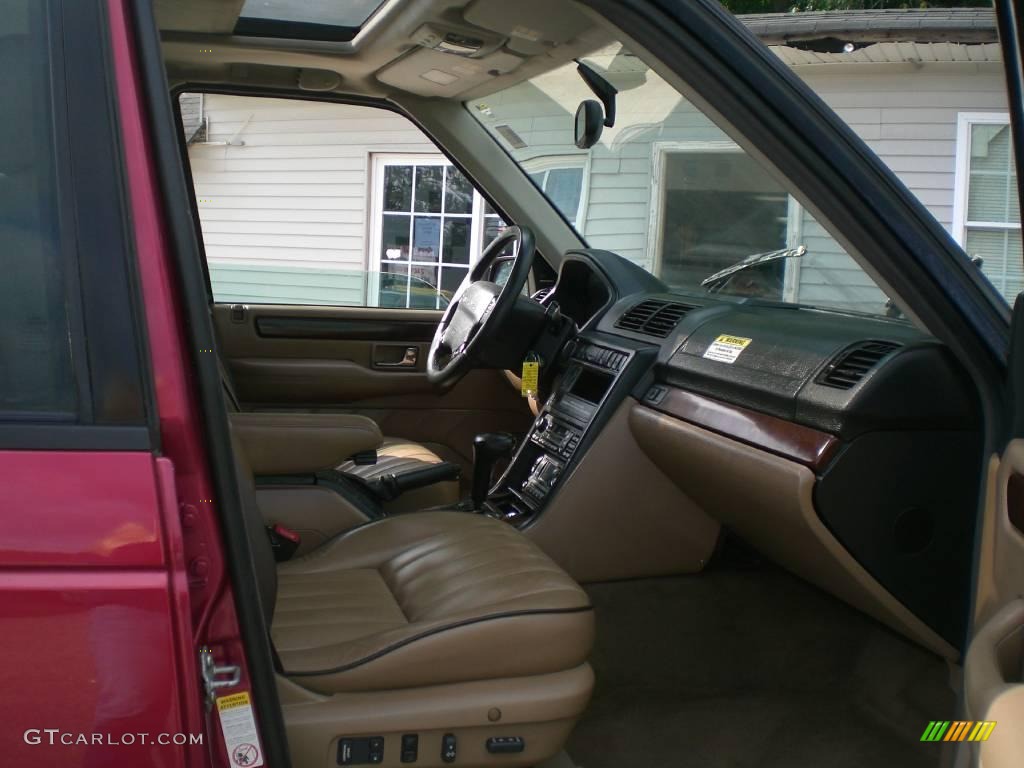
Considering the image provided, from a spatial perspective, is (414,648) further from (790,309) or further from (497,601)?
(790,309)

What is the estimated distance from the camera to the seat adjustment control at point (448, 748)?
161 centimetres

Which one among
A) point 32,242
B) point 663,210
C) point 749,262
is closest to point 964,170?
point 749,262

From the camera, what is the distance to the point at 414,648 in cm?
163

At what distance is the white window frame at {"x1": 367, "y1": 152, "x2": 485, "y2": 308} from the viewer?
4195 mm

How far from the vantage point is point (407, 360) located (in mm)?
4000

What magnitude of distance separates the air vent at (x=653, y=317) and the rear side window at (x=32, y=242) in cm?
181

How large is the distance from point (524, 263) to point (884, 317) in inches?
37.6

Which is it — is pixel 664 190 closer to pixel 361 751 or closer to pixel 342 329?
pixel 342 329

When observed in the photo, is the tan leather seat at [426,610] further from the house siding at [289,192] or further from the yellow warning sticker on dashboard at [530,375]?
the house siding at [289,192]

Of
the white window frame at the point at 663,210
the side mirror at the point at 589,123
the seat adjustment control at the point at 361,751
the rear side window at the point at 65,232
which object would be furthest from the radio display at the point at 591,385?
the rear side window at the point at 65,232

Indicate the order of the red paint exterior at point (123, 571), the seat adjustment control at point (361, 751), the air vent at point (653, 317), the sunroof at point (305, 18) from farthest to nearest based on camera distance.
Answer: the sunroof at point (305, 18), the air vent at point (653, 317), the seat adjustment control at point (361, 751), the red paint exterior at point (123, 571)

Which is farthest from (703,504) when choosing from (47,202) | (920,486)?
(47,202)

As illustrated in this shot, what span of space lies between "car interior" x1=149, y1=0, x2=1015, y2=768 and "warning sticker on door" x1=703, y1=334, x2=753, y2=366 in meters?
0.01

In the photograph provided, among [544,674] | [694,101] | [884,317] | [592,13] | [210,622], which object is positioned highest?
[592,13]
